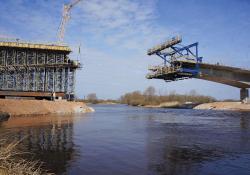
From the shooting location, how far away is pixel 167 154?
62.6 feet

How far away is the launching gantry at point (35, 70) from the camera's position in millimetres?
83250

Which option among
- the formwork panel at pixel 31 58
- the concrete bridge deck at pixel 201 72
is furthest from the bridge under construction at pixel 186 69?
the formwork panel at pixel 31 58

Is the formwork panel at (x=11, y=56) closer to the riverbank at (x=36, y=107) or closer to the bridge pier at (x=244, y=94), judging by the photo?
the riverbank at (x=36, y=107)

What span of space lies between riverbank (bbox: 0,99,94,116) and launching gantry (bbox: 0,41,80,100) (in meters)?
11.0

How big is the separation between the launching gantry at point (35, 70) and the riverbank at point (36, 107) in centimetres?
1097

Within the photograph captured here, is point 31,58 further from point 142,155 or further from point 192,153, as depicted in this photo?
point 192,153

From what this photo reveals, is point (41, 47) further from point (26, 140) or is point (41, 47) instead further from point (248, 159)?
point (248, 159)

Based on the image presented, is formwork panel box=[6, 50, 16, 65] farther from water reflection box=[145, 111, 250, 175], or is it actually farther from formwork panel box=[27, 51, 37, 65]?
water reflection box=[145, 111, 250, 175]

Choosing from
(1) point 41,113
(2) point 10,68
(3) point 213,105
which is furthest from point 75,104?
(3) point 213,105

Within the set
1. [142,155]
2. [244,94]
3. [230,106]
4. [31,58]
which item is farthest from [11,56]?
[142,155]

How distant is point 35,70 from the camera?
87312 mm

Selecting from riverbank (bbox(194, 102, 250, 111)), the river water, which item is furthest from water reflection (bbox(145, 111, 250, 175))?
riverbank (bbox(194, 102, 250, 111))

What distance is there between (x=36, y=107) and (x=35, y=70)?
2404 centimetres

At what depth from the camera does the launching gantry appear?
83250 millimetres
